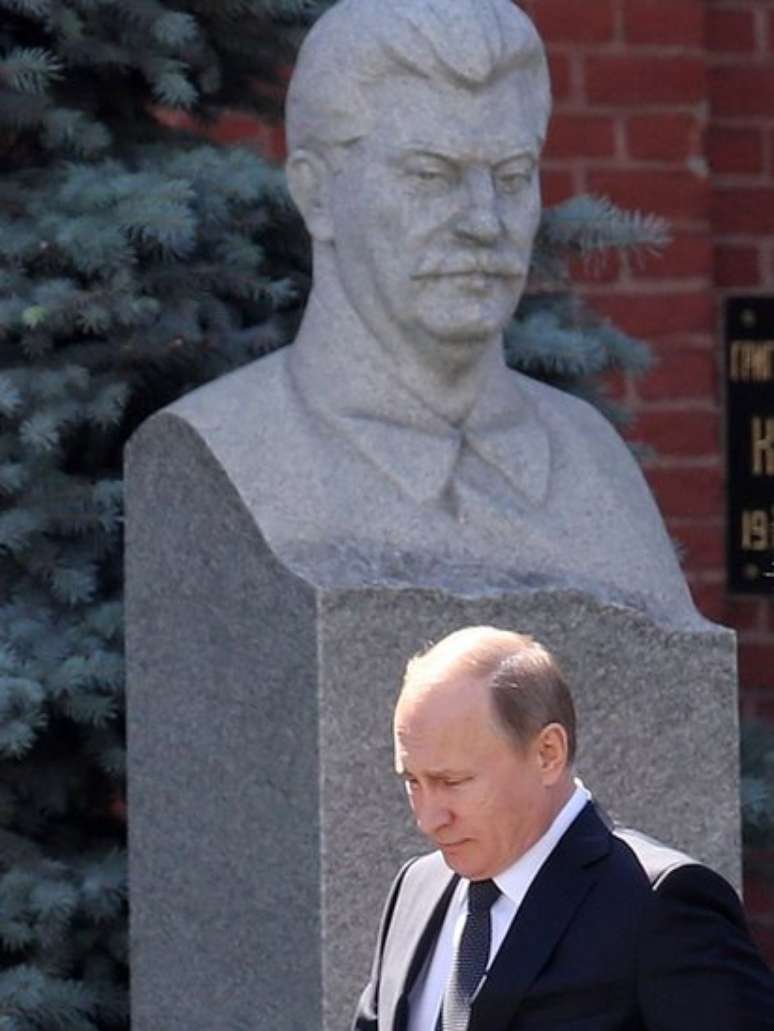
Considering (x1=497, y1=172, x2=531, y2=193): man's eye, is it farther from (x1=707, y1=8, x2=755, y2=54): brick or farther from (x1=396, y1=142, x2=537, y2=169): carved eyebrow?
(x1=707, y1=8, x2=755, y2=54): brick

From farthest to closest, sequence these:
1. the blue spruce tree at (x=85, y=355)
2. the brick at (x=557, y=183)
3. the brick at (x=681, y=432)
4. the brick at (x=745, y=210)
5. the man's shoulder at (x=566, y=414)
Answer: the brick at (x=745, y=210)
the brick at (x=681, y=432)
the brick at (x=557, y=183)
the blue spruce tree at (x=85, y=355)
the man's shoulder at (x=566, y=414)

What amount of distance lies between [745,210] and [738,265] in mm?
129

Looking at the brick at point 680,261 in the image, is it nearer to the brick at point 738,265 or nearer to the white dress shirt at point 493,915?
the brick at point 738,265

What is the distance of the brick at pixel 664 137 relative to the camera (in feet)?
23.4

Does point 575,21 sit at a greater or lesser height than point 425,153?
lesser

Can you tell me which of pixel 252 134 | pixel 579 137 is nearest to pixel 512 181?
pixel 252 134

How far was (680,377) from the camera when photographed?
23.4 feet

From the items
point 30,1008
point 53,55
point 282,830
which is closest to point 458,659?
point 282,830

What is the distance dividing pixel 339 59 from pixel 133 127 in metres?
1.31

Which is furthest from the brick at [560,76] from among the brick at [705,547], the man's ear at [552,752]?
the man's ear at [552,752]

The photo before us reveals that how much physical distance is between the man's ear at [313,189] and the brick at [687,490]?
7.47 feet

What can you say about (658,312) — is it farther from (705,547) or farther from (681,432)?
(705,547)

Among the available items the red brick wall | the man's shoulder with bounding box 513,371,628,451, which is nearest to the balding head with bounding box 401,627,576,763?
the man's shoulder with bounding box 513,371,628,451

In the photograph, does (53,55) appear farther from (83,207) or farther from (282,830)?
(282,830)
